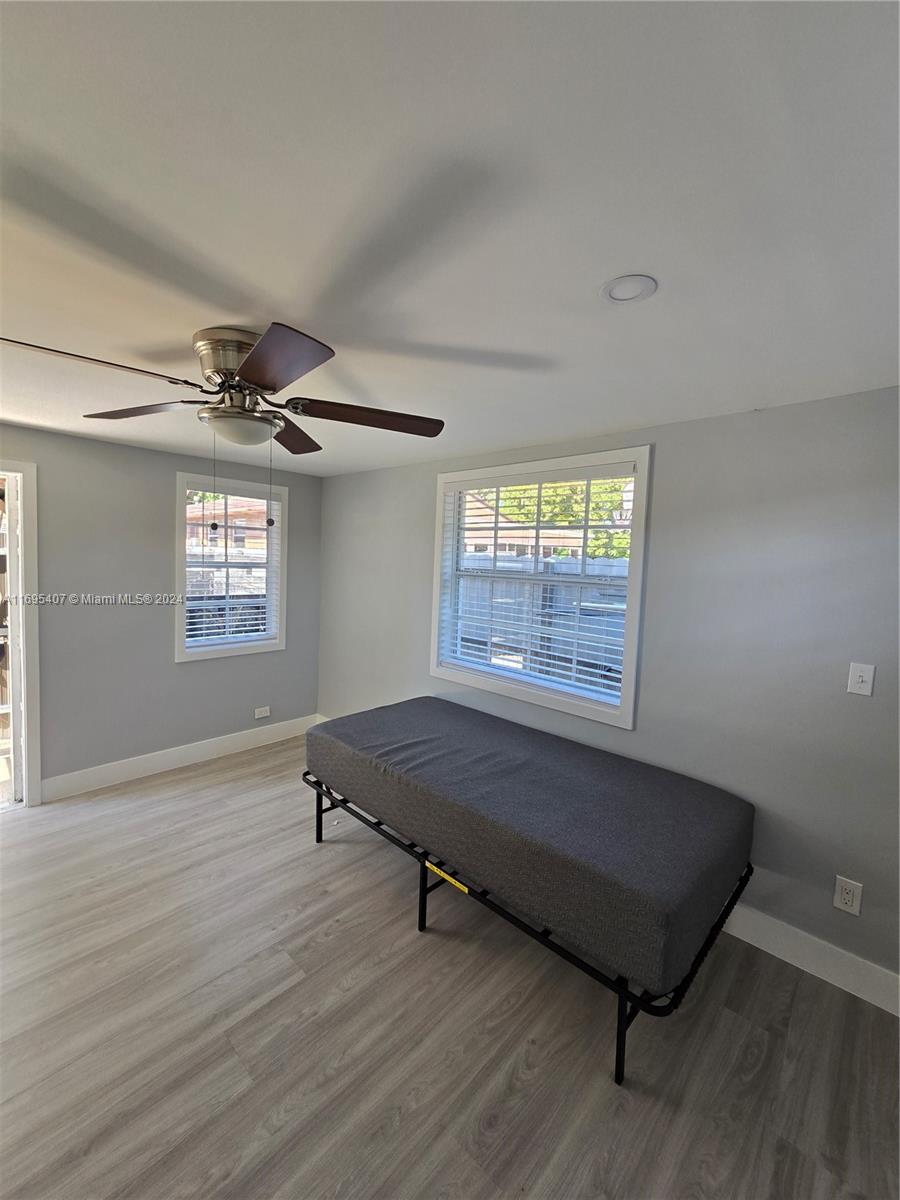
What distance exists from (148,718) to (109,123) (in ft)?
11.9

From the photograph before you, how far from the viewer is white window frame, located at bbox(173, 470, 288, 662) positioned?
3637 millimetres

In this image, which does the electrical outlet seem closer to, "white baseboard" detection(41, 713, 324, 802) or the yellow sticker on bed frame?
the yellow sticker on bed frame

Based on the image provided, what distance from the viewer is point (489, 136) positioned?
84cm

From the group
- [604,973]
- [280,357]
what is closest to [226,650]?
[280,357]

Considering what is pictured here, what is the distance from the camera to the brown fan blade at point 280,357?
3.80ft

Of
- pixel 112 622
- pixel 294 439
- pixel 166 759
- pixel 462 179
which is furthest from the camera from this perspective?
pixel 166 759

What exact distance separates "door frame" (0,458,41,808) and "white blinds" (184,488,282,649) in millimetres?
891

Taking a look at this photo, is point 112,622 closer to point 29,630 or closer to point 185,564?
point 29,630

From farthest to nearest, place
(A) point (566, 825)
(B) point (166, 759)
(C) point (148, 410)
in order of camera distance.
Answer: (B) point (166, 759) < (A) point (566, 825) < (C) point (148, 410)

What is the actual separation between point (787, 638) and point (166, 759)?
4058 mm

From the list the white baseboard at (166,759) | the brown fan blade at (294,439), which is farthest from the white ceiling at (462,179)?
the white baseboard at (166,759)

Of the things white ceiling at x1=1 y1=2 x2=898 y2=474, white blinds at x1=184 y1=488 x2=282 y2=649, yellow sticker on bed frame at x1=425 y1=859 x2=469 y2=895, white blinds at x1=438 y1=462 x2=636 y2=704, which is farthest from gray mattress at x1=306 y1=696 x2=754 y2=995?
white ceiling at x1=1 y1=2 x2=898 y2=474

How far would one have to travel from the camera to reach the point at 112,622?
3.39 metres

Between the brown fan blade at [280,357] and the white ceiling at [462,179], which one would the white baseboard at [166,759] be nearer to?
the white ceiling at [462,179]
